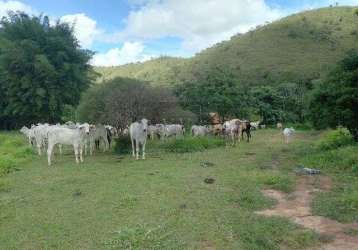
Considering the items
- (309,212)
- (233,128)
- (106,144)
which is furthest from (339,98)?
(106,144)

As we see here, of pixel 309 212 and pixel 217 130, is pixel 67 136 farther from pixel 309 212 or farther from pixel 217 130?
pixel 217 130

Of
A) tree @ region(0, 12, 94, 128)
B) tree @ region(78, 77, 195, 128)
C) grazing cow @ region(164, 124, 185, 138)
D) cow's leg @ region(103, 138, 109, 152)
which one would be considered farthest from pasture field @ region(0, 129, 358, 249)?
tree @ region(0, 12, 94, 128)

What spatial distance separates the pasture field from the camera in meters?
7.58

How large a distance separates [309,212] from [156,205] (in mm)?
3218

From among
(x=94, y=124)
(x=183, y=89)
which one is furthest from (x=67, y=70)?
(x=94, y=124)

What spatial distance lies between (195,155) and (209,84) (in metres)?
12.4

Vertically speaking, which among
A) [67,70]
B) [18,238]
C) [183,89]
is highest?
[67,70]

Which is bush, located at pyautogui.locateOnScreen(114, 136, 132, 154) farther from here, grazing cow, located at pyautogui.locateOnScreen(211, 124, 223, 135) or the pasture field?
grazing cow, located at pyautogui.locateOnScreen(211, 124, 223, 135)

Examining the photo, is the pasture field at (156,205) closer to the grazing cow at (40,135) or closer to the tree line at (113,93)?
the tree line at (113,93)

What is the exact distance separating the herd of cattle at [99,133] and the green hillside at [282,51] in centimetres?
2752

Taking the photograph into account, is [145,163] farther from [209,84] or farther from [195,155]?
[209,84]

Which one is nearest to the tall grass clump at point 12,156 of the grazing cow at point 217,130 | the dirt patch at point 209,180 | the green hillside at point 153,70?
the dirt patch at point 209,180

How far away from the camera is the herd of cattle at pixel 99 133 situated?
16656 mm

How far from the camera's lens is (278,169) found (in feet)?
45.6
